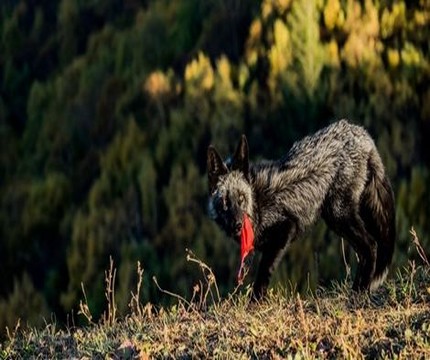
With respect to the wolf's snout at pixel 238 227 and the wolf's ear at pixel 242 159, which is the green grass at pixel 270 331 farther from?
the wolf's ear at pixel 242 159

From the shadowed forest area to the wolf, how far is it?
11100mm

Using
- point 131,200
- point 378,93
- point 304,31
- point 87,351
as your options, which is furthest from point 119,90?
point 87,351

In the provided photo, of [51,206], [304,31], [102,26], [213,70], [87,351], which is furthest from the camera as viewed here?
[102,26]

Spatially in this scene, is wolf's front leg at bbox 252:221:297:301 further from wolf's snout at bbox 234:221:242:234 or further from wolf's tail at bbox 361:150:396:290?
wolf's tail at bbox 361:150:396:290

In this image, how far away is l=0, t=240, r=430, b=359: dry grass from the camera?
18.3ft

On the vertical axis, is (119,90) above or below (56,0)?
below

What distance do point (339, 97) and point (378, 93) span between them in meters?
A: 1.25

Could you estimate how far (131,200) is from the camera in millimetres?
31531

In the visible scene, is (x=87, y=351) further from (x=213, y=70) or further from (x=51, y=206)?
(x=51, y=206)

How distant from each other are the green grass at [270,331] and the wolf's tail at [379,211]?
59cm

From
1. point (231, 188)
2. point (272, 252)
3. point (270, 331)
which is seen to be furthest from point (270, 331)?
point (231, 188)

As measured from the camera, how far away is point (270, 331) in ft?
19.8

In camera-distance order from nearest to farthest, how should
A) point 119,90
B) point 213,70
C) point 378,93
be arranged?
point 378,93
point 213,70
point 119,90

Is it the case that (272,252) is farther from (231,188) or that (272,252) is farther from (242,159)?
(242,159)
